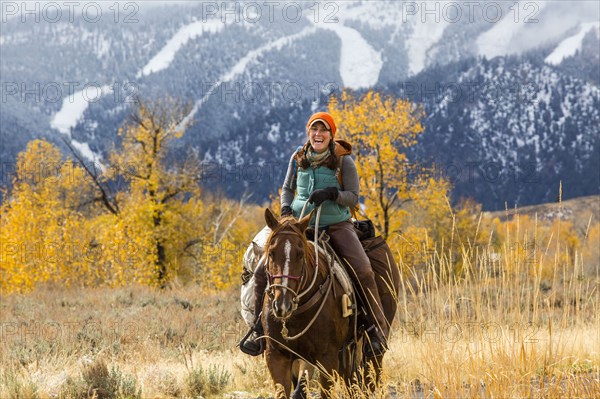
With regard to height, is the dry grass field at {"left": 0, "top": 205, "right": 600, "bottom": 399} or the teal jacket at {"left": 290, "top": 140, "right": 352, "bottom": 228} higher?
the teal jacket at {"left": 290, "top": 140, "right": 352, "bottom": 228}

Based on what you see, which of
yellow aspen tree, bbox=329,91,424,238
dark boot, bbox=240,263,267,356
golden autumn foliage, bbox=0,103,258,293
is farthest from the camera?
yellow aspen tree, bbox=329,91,424,238

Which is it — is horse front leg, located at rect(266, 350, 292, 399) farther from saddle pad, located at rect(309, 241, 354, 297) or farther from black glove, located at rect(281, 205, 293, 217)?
black glove, located at rect(281, 205, 293, 217)

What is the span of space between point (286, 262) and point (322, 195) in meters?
1.11

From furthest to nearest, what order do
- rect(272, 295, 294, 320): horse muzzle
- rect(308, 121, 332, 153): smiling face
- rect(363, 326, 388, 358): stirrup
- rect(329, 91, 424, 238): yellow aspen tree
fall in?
rect(329, 91, 424, 238): yellow aspen tree, rect(308, 121, 332, 153): smiling face, rect(363, 326, 388, 358): stirrup, rect(272, 295, 294, 320): horse muzzle

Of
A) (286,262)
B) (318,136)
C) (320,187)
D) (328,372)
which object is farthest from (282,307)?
(318,136)

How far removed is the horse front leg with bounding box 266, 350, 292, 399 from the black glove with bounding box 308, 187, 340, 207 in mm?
1452

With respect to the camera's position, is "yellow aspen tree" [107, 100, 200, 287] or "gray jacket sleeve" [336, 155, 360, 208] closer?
"gray jacket sleeve" [336, 155, 360, 208]

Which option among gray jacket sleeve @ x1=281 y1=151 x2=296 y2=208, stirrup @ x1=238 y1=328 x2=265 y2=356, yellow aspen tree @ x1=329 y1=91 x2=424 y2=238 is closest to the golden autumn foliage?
yellow aspen tree @ x1=329 y1=91 x2=424 y2=238

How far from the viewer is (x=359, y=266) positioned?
6312 mm

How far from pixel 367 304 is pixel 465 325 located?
95cm

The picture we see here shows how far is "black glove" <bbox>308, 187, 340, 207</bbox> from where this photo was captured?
610 cm

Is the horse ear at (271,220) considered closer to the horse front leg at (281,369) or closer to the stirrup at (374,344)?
→ the horse front leg at (281,369)

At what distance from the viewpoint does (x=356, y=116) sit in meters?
27.3

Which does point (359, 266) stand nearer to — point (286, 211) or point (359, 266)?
point (359, 266)
